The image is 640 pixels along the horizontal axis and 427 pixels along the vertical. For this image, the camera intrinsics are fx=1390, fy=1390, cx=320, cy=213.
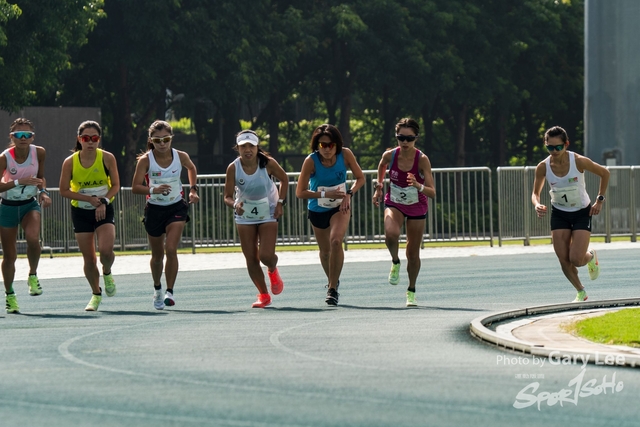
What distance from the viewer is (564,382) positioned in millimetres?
8469

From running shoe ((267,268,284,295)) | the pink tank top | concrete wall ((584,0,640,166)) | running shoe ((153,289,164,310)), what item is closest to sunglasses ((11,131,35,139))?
running shoe ((153,289,164,310))

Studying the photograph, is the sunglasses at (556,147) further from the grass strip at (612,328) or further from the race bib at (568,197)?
the grass strip at (612,328)

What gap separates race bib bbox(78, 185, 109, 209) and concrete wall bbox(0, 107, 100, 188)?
26194mm

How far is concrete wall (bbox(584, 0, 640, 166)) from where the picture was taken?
113ft

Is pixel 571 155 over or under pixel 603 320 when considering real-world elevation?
over

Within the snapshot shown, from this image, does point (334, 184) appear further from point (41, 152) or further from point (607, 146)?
point (607, 146)

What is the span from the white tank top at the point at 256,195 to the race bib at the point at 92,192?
4.21 feet

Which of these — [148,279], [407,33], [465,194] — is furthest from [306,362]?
[407,33]

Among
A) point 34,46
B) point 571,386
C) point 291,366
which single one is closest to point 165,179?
point 291,366

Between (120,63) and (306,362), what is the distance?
110 ft

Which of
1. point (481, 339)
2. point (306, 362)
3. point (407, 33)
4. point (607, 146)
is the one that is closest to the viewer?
point (306, 362)

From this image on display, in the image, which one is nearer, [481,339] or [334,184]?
[481,339]

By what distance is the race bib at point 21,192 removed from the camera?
544 inches

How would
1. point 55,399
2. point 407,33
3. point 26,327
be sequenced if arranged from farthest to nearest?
point 407,33
point 26,327
point 55,399
